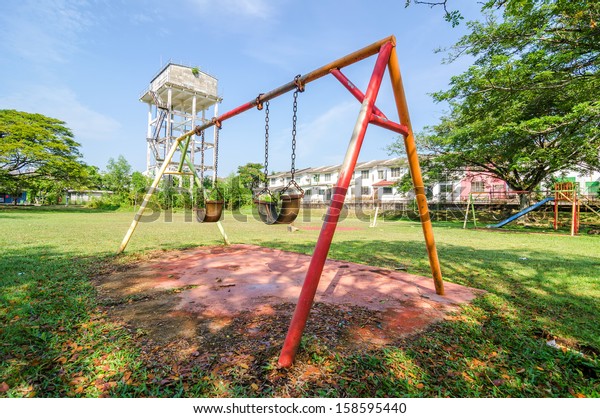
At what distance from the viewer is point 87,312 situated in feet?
9.12

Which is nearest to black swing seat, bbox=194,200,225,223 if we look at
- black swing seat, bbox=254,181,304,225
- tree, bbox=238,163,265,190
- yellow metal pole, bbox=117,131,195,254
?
yellow metal pole, bbox=117,131,195,254

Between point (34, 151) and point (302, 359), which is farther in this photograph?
point (34, 151)

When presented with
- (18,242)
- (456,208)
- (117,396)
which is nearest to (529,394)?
(117,396)

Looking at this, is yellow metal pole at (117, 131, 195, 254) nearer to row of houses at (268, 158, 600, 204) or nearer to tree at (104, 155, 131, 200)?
row of houses at (268, 158, 600, 204)

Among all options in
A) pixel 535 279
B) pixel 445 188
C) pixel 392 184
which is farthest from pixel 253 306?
pixel 445 188

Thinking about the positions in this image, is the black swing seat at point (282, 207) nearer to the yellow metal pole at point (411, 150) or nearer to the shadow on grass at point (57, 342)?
the yellow metal pole at point (411, 150)

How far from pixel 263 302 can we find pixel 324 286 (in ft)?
3.19

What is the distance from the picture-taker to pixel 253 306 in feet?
9.74

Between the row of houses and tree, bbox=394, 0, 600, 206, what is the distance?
5.94 metres

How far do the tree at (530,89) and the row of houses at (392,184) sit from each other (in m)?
5.94

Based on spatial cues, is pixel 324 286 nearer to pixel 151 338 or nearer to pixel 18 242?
pixel 151 338

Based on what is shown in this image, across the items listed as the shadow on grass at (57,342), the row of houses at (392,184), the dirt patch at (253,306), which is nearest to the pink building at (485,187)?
the row of houses at (392,184)

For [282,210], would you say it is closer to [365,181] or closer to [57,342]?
[57,342]

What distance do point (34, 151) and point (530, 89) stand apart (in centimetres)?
3384
